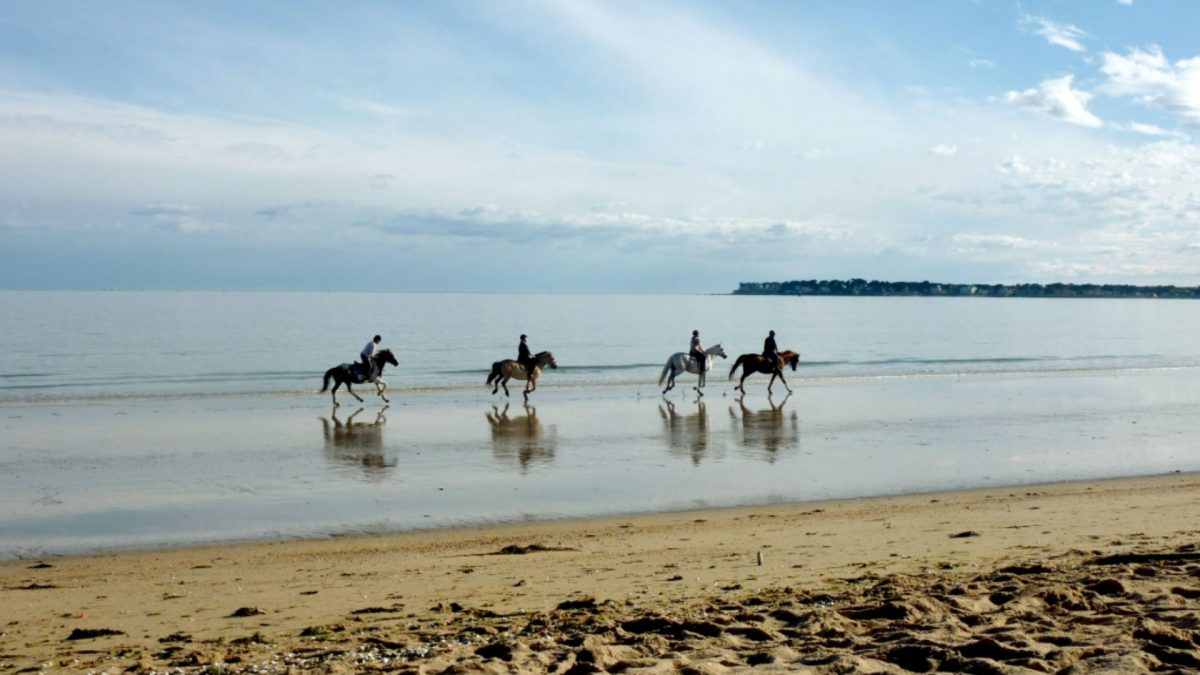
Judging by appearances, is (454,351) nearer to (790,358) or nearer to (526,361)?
(526,361)

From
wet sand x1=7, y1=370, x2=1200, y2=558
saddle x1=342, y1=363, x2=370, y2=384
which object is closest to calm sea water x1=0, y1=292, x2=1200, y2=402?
saddle x1=342, y1=363, x2=370, y2=384

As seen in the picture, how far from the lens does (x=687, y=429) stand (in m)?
23.2

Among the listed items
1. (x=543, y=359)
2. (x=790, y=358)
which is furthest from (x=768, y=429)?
(x=790, y=358)

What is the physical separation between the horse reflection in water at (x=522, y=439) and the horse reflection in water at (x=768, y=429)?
4101 millimetres

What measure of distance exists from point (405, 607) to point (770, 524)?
5487mm

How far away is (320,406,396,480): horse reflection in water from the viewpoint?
17828mm

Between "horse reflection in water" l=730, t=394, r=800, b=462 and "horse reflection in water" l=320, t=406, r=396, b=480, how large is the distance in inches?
278

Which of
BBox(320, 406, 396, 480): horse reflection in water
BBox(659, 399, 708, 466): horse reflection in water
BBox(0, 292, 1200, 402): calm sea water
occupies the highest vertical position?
BBox(0, 292, 1200, 402): calm sea water

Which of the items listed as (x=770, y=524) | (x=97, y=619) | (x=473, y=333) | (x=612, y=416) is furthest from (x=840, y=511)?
(x=473, y=333)

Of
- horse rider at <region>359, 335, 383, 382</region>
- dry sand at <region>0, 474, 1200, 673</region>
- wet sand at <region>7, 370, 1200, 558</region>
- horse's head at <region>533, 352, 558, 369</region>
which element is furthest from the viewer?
horse's head at <region>533, 352, 558, 369</region>

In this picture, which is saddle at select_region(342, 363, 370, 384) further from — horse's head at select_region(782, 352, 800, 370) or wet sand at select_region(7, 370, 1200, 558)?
horse's head at select_region(782, 352, 800, 370)

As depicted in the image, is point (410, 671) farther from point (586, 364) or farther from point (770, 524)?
point (586, 364)

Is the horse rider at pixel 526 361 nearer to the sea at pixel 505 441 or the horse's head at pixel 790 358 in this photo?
the sea at pixel 505 441

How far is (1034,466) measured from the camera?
688 inches
